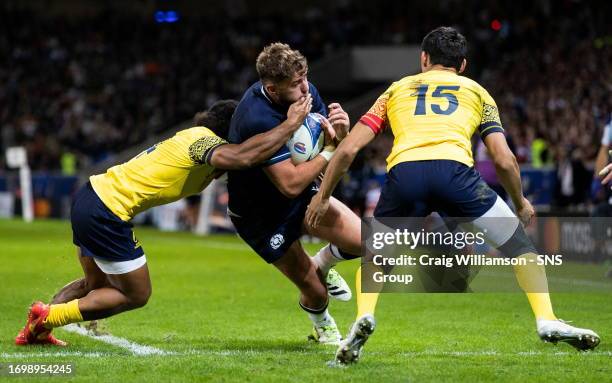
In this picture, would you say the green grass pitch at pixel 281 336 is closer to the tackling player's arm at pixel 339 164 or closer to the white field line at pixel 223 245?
the tackling player's arm at pixel 339 164

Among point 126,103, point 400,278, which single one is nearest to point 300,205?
point 400,278

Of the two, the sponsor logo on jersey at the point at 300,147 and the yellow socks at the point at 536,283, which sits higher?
the sponsor logo on jersey at the point at 300,147

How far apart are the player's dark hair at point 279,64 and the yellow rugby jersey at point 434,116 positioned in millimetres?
637

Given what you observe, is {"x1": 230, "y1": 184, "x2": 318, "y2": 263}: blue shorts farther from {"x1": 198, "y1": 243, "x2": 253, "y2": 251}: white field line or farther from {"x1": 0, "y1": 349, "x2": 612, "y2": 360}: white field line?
{"x1": 198, "y1": 243, "x2": 253, "y2": 251}: white field line

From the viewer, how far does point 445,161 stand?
7266 mm

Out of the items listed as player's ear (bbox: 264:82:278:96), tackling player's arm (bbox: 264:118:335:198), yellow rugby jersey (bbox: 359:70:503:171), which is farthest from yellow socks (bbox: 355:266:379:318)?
player's ear (bbox: 264:82:278:96)

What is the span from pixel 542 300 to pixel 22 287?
766 cm

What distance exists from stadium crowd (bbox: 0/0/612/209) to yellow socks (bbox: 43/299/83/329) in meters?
19.7

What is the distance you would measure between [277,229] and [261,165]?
2.18 ft

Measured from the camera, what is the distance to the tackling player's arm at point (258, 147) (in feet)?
25.1

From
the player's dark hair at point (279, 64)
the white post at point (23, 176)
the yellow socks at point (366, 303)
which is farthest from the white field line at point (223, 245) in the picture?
the yellow socks at point (366, 303)

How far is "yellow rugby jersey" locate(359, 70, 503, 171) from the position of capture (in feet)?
24.1

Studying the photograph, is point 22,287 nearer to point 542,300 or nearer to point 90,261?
point 90,261

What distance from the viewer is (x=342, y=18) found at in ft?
129
